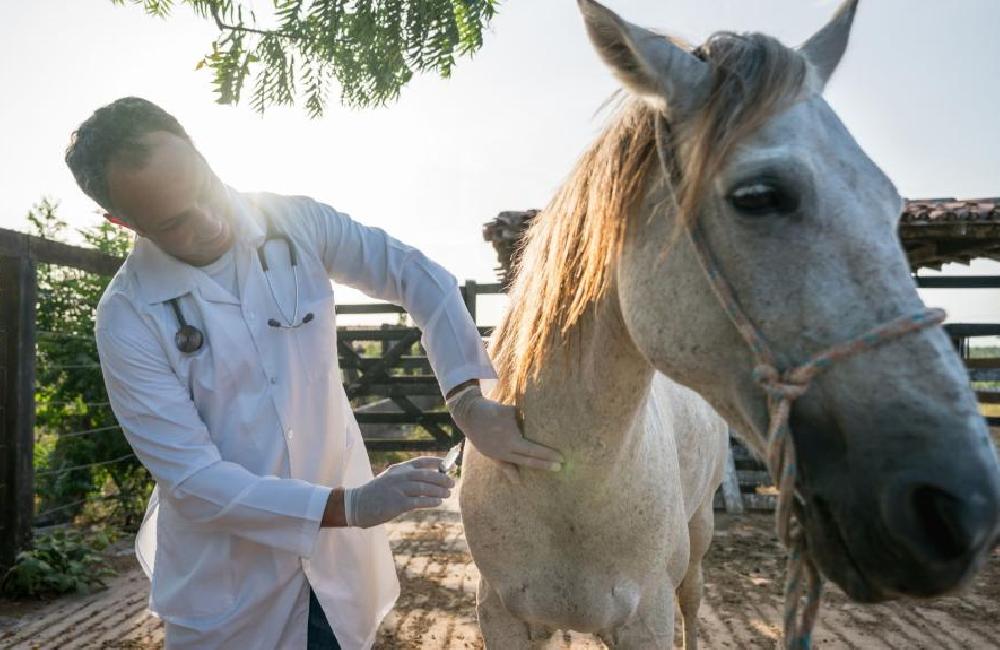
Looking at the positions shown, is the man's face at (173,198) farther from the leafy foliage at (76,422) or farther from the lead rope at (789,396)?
the leafy foliage at (76,422)

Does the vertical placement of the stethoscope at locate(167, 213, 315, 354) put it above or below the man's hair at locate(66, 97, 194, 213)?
below

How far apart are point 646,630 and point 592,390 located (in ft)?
2.70

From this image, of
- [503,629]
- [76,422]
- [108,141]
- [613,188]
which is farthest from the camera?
[76,422]

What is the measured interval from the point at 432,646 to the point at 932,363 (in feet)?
11.3

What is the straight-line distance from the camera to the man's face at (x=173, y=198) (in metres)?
1.49

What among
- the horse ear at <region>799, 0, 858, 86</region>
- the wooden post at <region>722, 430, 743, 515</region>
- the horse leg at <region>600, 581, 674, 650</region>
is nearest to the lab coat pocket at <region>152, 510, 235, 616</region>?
the horse leg at <region>600, 581, 674, 650</region>

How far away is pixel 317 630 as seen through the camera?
5.84 ft

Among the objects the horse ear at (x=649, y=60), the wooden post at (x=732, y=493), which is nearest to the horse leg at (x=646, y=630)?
the horse ear at (x=649, y=60)

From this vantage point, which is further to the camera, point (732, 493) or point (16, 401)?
point (732, 493)

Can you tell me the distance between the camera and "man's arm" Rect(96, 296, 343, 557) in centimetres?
147

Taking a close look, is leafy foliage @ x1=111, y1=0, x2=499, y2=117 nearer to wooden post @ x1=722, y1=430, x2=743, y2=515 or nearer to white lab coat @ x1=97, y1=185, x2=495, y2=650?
white lab coat @ x1=97, y1=185, x2=495, y2=650

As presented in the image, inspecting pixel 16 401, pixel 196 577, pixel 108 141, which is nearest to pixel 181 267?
pixel 108 141

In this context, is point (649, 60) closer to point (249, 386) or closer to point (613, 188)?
point (613, 188)

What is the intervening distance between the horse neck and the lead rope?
0.39m
